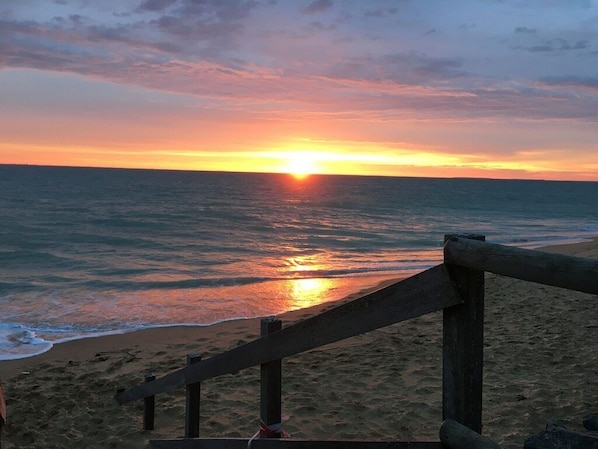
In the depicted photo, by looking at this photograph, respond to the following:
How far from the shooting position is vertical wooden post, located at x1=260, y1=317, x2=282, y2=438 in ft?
Answer: 9.46

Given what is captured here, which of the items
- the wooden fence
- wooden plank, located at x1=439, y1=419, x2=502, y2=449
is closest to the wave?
the wooden fence

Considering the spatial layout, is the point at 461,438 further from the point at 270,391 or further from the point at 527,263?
the point at 270,391

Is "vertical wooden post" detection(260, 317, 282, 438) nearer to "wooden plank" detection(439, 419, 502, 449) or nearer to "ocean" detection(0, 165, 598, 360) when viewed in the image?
"wooden plank" detection(439, 419, 502, 449)

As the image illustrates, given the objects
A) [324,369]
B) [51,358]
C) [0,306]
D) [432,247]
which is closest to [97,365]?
[51,358]

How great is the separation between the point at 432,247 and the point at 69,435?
24238 millimetres

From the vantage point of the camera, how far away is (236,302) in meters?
14.4

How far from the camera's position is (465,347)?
6.39 ft

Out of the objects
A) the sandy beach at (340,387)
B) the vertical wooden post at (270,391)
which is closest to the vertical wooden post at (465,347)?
the vertical wooden post at (270,391)

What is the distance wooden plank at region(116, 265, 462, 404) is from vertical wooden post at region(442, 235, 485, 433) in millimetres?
49

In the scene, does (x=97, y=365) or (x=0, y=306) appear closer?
(x=97, y=365)

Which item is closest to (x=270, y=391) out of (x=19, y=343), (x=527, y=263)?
(x=527, y=263)

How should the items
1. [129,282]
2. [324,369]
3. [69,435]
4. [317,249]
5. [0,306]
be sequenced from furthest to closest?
[317,249], [129,282], [0,306], [324,369], [69,435]

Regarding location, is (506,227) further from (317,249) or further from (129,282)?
(129,282)

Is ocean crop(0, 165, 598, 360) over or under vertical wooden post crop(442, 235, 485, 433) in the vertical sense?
under
